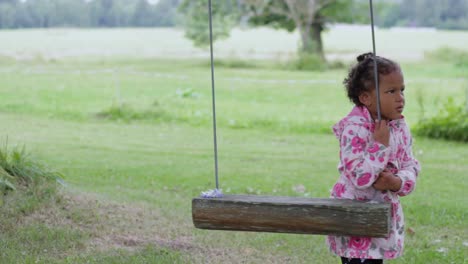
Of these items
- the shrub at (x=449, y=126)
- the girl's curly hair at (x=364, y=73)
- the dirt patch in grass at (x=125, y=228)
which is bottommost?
the shrub at (x=449, y=126)

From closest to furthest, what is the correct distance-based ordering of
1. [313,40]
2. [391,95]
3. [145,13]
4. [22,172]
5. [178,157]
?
[391,95] → [22,172] → [178,157] → [313,40] → [145,13]

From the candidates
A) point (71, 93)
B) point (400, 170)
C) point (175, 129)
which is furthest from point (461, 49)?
point (400, 170)

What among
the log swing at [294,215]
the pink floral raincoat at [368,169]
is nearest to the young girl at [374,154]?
the pink floral raincoat at [368,169]

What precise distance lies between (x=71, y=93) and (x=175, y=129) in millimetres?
6868

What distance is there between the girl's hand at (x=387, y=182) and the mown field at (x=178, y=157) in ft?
7.48

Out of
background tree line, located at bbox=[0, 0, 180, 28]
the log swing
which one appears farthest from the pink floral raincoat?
background tree line, located at bbox=[0, 0, 180, 28]

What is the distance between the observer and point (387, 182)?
Result: 11.1ft

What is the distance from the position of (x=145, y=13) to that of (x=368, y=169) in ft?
104

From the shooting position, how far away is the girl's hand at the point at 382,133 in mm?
3346

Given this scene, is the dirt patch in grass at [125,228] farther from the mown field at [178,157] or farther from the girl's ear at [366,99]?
the girl's ear at [366,99]

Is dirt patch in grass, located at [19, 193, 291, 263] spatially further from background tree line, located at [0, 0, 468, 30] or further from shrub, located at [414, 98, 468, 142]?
background tree line, located at [0, 0, 468, 30]

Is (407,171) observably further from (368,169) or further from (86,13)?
(86,13)

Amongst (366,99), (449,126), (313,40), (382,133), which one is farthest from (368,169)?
(313,40)

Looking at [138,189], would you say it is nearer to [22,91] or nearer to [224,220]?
[224,220]
